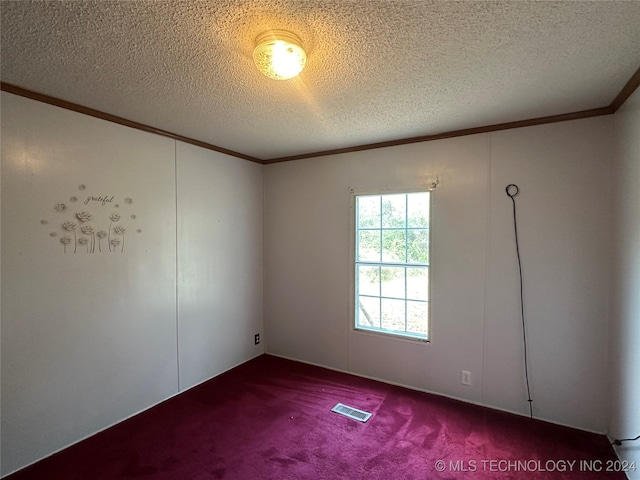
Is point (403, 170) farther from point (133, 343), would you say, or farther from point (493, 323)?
point (133, 343)

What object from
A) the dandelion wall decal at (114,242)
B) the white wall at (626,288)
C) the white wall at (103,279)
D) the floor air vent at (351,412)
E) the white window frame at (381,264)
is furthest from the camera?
the white window frame at (381,264)

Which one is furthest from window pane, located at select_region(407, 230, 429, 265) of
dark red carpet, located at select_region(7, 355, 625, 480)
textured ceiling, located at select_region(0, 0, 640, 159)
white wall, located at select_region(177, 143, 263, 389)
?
white wall, located at select_region(177, 143, 263, 389)

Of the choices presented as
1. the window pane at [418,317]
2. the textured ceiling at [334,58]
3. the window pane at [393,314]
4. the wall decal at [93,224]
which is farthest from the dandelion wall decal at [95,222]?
the window pane at [418,317]

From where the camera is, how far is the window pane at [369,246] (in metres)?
3.29

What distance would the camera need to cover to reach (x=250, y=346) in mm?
3812

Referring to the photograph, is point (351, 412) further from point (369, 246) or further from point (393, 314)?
point (369, 246)

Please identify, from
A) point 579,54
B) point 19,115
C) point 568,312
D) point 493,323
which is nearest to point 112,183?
point 19,115

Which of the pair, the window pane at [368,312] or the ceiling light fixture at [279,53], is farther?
the window pane at [368,312]

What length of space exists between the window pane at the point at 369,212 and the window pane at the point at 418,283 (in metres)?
0.61

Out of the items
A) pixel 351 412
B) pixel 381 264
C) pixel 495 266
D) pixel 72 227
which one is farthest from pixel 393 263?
pixel 72 227

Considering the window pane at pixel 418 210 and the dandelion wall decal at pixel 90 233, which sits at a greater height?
the window pane at pixel 418 210

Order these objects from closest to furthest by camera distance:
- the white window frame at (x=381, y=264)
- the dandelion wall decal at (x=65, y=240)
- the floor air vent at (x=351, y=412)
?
the dandelion wall decal at (x=65, y=240)
the floor air vent at (x=351, y=412)
the white window frame at (x=381, y=264)

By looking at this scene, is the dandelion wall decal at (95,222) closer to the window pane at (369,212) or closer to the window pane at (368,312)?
the window pane at (369,212)

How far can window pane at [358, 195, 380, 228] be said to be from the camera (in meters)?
3.28
